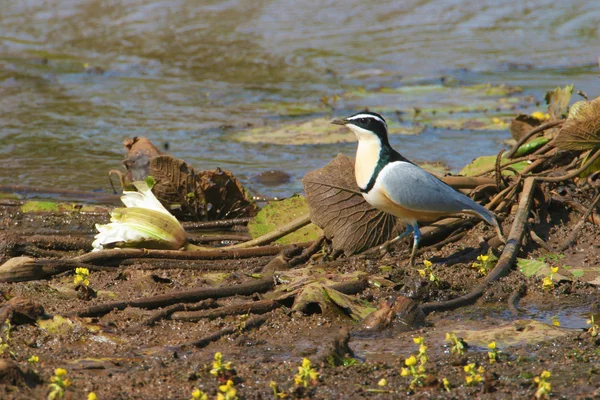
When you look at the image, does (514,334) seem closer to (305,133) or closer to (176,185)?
(176,185)

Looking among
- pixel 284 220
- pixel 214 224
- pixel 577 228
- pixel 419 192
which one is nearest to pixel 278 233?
pixel 284 220

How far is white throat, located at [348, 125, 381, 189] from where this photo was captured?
17.0 ft

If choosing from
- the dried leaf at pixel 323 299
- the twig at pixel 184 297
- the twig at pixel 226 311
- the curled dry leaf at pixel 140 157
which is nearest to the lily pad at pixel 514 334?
the dried leaf at pixel 323 299

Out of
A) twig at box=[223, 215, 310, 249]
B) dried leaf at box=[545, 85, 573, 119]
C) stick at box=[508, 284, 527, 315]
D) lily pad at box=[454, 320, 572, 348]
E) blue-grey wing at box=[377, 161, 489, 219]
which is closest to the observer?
lily pad at box=[454, 320, 572, 348]

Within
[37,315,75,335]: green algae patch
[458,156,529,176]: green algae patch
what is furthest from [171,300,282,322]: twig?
[458,156,529,176]: green algae patch

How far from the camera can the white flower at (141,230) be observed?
533 cm

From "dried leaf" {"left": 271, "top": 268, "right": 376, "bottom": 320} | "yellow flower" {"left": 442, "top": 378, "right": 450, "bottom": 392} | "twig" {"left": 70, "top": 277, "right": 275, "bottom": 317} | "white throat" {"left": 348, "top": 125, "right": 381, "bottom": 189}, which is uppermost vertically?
"white throat" {"left": 348, "top": 125, "right": 381, "bottom": 189}

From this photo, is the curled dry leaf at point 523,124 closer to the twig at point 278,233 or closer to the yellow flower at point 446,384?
the twig at point 278,233

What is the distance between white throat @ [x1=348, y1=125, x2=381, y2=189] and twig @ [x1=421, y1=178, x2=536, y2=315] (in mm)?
889

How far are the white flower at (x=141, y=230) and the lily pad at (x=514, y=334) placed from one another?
200 cm

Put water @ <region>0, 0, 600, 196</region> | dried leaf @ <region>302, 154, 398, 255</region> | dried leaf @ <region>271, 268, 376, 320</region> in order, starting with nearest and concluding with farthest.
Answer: dried leaf @ <region>271, 268, 376, 320</region>
dried leaf @ <region>302, 154, 398, 255</region>
water @ <region>0, 0, 600, 196</region>

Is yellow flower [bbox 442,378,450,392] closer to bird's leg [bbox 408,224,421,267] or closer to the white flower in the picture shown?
bird's leg [bbox 408,224,421,267]

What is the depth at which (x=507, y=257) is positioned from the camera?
4.93 m

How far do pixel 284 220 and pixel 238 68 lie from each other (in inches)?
297
